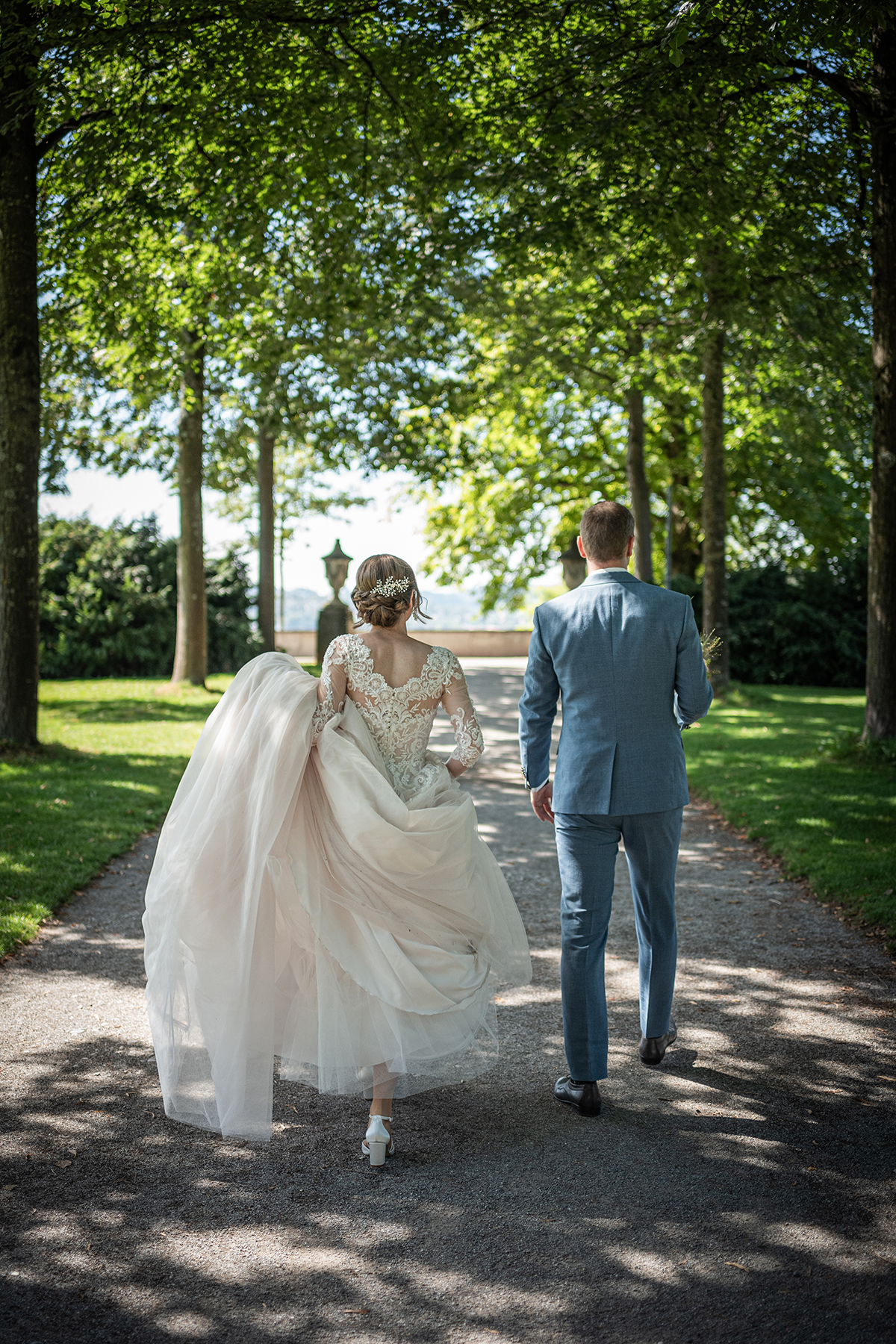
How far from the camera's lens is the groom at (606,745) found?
402 centimetres

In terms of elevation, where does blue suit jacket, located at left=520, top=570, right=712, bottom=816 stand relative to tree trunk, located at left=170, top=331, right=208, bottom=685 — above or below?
below

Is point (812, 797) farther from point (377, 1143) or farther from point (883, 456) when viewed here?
point (377, 1143)

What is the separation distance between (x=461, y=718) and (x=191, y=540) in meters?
16.6

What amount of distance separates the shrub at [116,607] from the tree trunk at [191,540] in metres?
6.00

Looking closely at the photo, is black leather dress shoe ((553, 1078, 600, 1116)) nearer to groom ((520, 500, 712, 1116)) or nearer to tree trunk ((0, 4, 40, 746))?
groom ((520, 500, 712, 1116))

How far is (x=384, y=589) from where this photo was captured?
4.02 metres

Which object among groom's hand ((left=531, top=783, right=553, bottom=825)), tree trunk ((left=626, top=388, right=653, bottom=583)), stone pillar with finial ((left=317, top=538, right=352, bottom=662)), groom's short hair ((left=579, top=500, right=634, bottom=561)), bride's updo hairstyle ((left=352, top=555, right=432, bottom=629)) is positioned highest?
tree trunk ((left=626, top=388, right=653, bottom=583))

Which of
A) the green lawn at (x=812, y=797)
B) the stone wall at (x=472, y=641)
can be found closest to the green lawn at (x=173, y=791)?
the green lawn at (x=812, y=797)

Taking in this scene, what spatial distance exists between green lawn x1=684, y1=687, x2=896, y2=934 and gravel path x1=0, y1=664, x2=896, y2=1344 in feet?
5.80

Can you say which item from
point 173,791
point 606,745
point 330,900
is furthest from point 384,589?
point 173,791

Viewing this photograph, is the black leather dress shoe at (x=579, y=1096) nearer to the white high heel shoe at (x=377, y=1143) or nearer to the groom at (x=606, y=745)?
the groom at (x=606, y=745)

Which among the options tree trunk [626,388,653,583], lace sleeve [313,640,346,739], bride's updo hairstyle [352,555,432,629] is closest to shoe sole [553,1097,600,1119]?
lace sleeve [313,640,346,739]

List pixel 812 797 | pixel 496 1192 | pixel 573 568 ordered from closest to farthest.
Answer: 1. pixel 496 1192
2. pixel 812 797
3. pixel 573 568

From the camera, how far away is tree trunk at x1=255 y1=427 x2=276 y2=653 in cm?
2441
